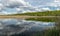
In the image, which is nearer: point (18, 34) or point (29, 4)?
point (18, 34)

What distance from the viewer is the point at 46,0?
35.9ft

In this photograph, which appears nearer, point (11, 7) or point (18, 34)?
point (18, 34)

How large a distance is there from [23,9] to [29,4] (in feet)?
2.03

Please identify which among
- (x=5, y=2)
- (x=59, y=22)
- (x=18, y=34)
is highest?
(x=5, y=2)

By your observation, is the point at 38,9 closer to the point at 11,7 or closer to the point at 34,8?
the point at 34,8

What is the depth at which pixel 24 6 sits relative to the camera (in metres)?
11.1

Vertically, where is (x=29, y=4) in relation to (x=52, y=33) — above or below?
above

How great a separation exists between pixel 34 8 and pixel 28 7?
1.42 feet

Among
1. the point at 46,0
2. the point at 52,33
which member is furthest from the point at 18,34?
the point at 46,0

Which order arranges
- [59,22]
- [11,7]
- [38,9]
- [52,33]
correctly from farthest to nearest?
[38,9], [11,7], [59,22], [52,33]

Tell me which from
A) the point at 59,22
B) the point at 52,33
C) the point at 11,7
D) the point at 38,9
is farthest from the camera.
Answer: the point at 38,9

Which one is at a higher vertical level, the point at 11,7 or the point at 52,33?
the point at 11,7

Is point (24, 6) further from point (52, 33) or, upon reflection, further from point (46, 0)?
point (52, 33)

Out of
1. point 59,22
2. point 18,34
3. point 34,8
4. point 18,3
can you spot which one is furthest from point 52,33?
point 18,3
